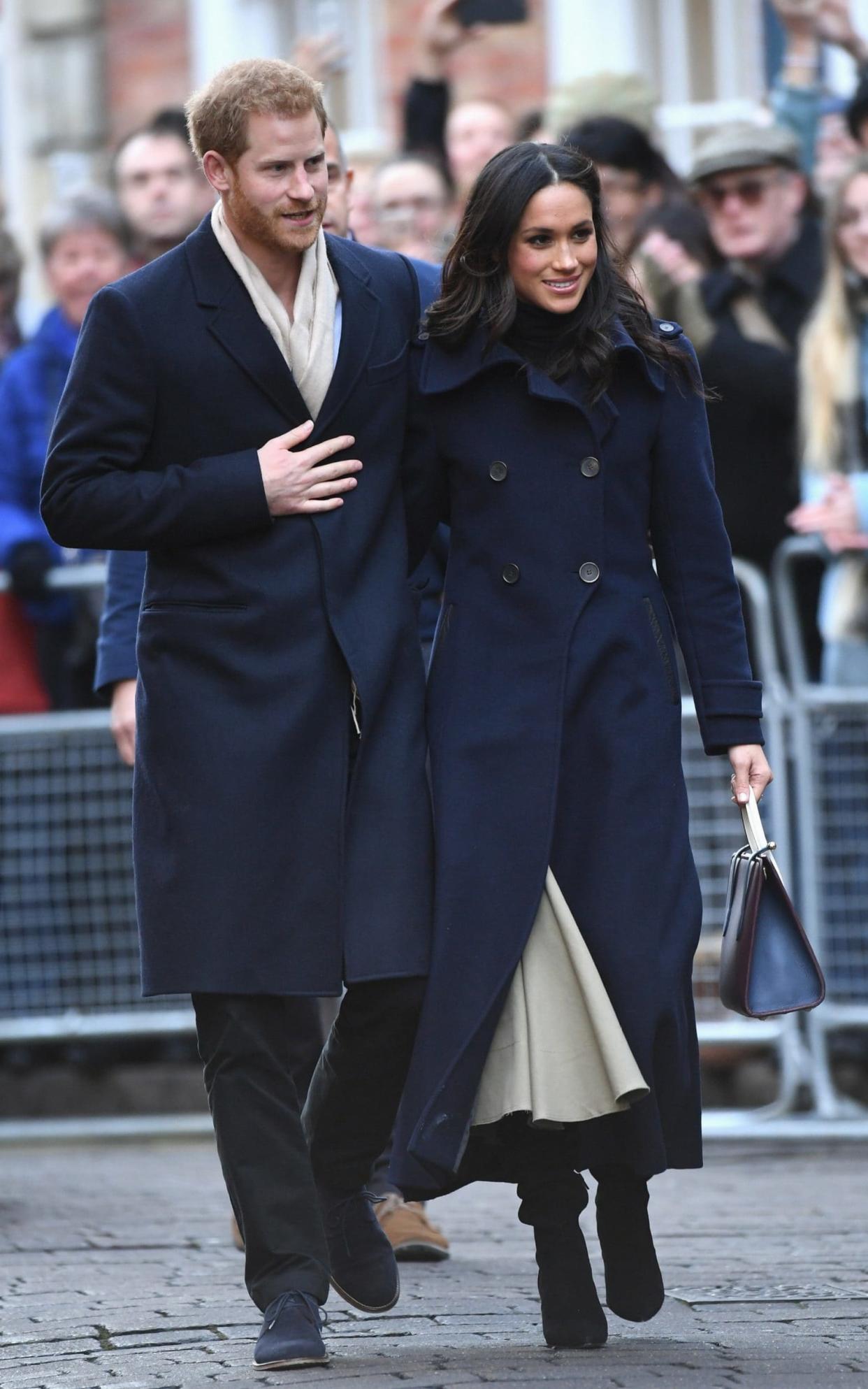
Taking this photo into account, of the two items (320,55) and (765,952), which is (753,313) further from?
(765,952)

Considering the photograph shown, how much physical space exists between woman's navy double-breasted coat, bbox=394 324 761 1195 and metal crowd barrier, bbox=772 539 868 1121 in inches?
116

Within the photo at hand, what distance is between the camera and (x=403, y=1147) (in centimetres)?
446

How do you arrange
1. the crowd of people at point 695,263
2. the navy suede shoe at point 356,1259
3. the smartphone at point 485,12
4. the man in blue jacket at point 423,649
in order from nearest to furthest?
1. the navy suede shoe at point 356,1259
2. the man in blue jacket at point 423,649
3. the crowd of people at point 695,263
4. the smartphone at point 485,12

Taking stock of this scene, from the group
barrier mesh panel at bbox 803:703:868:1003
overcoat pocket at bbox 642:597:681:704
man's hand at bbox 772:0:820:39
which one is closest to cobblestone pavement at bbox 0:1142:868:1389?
barrier mesh panel at bbox 803:703:868:1003

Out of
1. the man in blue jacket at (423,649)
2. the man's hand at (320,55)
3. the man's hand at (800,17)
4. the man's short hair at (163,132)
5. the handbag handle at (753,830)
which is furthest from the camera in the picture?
the man's hand at (320,55)

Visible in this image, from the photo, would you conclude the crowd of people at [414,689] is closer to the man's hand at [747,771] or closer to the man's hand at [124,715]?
the man's hand at [747,771]

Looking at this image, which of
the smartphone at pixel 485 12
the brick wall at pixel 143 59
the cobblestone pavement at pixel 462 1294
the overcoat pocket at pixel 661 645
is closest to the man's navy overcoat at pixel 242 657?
the overcoat pocket at pixel 661 645

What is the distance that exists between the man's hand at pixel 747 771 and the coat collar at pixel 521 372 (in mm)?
583

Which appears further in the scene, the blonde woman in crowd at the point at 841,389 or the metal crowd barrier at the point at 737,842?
the metal crowd barrier at the point at 737,842

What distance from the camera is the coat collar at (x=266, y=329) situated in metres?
4.60

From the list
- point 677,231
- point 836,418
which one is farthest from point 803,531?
point 677,231

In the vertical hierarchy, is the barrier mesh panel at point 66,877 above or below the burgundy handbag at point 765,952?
below

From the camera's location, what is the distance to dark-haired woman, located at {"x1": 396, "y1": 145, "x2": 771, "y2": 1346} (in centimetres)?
445

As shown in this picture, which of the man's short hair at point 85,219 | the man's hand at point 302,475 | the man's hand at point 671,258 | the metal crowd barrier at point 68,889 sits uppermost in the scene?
the man's short hair at point 85,219
